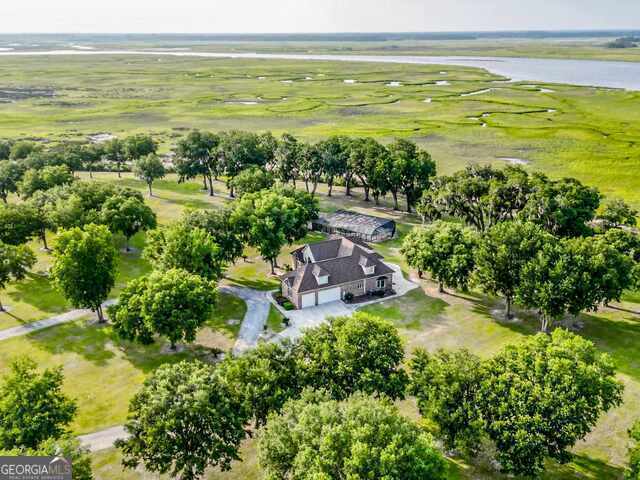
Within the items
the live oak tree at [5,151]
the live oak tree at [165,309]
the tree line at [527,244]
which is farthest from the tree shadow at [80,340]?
the live oak tree at [5,151]

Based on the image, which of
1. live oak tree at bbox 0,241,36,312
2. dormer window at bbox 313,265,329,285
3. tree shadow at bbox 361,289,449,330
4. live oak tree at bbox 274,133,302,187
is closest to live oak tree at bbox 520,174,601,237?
tree shadow at bbox 361,289,449,330

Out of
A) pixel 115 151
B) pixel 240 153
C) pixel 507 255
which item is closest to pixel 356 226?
pixel 507 255

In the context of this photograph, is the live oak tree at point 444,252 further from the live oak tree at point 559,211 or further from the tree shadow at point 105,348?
the tree shadow at point 105,348

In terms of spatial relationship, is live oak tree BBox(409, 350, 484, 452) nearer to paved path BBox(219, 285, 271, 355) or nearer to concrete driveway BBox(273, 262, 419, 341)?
paved path BBox(219, 285, 271, 355)

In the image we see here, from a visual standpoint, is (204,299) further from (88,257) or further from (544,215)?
(544,215)

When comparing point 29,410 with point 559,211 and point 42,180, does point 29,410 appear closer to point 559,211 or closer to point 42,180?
point 559,211
